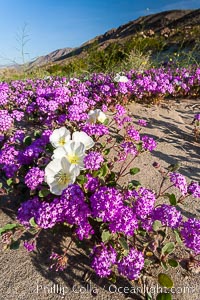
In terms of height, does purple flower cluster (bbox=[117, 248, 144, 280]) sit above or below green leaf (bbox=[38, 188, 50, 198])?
below

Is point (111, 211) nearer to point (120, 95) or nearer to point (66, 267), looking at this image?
point (66, 267)

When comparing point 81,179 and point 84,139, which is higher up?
point 84,139

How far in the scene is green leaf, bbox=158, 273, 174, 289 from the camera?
1783mm

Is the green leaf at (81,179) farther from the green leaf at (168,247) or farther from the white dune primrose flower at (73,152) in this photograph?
the green leaf at (168,247)

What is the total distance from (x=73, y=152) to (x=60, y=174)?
0.19m

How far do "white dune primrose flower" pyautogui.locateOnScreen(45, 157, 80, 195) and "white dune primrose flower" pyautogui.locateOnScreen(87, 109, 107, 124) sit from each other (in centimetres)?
93

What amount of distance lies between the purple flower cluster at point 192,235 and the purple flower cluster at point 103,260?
0.46 meters

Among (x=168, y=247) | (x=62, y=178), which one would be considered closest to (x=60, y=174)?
(x=62, y=178)

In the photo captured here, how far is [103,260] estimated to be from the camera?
1734mm

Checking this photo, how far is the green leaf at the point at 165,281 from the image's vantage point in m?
1.78

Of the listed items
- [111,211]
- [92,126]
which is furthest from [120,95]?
[111,211]

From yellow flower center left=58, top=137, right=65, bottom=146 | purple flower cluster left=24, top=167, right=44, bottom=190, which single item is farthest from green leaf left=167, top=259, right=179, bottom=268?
yellow flower center left=58, top=137, right=65, bottom=146

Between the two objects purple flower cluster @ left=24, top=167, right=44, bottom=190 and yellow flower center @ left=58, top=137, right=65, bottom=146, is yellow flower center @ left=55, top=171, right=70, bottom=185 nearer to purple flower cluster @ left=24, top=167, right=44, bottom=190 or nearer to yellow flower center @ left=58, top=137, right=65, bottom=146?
purple flower cluster @ left=24, top=167, right=44, bottom=190

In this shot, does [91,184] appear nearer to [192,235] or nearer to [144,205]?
[144,205]
